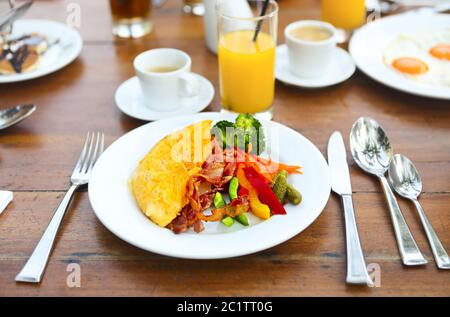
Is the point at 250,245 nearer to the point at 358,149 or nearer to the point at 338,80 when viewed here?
the point at 358,149

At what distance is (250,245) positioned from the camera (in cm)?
87

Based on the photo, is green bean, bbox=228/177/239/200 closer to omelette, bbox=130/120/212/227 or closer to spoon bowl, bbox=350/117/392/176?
omelette, bbox=130/120/212/227

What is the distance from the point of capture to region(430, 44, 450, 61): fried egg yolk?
1617mm

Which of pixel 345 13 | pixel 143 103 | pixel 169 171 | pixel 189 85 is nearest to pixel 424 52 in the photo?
pixel 345 13

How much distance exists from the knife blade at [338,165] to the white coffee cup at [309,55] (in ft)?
1.01

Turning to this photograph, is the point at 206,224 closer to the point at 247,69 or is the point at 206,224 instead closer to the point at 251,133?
the point at 251,133

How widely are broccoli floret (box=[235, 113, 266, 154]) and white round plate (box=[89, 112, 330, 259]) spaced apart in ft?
0.09

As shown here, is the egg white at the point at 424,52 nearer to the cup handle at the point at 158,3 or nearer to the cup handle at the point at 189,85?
the cup handle at the point at 189,85

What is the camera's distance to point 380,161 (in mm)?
1155

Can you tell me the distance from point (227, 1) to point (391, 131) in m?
0.64

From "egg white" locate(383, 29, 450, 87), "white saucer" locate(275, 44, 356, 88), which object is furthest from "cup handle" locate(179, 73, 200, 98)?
"egg white" locate(383, 29, 450, 87)

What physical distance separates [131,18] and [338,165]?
1.06 metres
